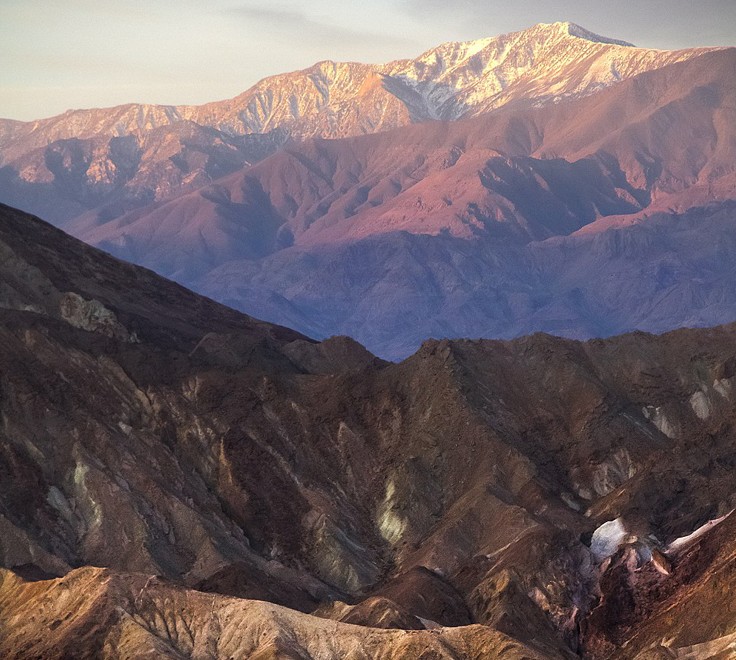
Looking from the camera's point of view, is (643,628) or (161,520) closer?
(643,628)

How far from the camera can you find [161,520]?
132 m

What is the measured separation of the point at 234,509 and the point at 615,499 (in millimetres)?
30477

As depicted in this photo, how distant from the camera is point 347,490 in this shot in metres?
147

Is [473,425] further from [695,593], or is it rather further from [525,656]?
[525,656]

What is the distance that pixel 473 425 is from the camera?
150 meters

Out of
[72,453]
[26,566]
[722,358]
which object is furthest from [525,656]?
[722,358]

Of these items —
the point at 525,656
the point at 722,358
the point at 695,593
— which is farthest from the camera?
the point at 722,358

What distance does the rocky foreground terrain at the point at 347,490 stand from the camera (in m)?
103

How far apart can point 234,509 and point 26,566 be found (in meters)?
23.4

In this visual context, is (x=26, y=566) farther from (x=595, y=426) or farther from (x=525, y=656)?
(x=595, y=426)

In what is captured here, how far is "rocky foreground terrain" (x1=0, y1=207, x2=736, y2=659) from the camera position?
337 feet

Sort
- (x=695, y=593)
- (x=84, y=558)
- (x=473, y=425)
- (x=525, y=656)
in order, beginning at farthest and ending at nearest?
(x=473, y=425)
(x=84, y=558)
(x=695, y=593)
(x=525, y=656)

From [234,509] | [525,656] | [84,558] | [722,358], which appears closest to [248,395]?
[234,509]

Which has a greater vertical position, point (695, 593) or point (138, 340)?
point (138, 340)
